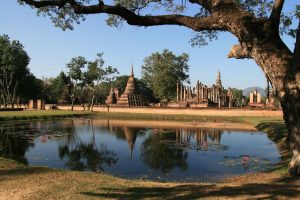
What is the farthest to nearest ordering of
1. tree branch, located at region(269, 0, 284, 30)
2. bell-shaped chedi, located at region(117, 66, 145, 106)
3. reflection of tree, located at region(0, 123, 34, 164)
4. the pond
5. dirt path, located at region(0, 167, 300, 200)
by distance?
bell-shaped chedi, located at region(117, 66, 145, 106)
reflection of tree, located at region(0, 123, 34, 164)
the pond
tree branch, located at region(269, 0, 284, 30)
dirt path, located at region(0, 167, 300, 200)

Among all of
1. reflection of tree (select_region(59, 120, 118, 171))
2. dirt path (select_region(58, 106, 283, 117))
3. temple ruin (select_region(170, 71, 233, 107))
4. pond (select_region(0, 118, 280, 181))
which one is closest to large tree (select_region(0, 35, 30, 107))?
dirt path (select_region(58, 106, 283, 117))

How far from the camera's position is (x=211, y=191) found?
816 centimetres

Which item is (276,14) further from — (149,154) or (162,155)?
(149,154)

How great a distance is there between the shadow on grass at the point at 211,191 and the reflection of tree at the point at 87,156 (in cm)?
600

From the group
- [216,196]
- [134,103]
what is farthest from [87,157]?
[134,103]

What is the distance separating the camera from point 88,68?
6762cm

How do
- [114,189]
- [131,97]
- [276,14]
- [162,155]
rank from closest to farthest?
[114,189]
[276,14]
[162,155]
[131,97]

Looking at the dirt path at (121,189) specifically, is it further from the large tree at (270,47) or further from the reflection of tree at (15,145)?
the reflection of tree at (15,145)

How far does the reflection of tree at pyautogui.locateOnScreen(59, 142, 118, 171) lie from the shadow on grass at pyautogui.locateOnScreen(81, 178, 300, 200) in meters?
6.00

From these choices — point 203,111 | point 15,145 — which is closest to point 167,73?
point 203,111

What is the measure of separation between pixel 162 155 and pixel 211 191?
946 centimetres

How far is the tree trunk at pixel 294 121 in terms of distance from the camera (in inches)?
341

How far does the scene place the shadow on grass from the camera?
7.73 meters

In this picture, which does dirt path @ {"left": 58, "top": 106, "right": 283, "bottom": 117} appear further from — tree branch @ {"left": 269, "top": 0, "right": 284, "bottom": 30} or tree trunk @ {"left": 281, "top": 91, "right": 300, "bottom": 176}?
tree branch @ {"left": 269, "top": 0, "right": 284, "bottom": 30}
